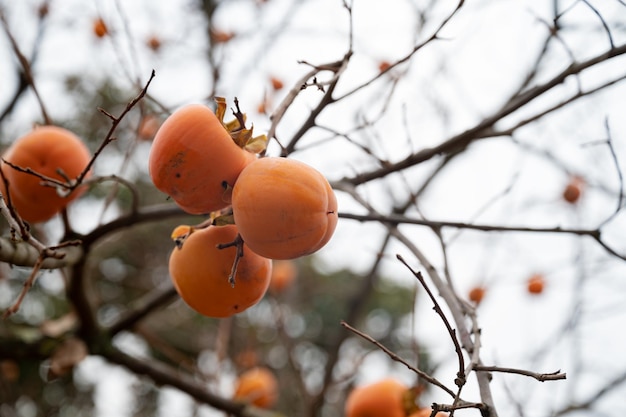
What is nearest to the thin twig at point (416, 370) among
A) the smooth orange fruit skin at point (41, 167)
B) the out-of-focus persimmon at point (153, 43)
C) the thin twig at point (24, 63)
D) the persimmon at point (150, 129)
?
the smooth orange fruit skin at point (41, 167)

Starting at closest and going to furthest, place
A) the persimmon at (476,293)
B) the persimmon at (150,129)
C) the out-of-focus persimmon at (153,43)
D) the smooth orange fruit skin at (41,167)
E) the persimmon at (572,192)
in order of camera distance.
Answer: the smooth orange fruit skin at (41,167) → the persimmon at (476,293) → the persimmon at (572,192) → the persimmon at (150,129) → the out-of-focus persimmon at (153,43)

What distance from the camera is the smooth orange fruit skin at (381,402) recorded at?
1841 millimetres

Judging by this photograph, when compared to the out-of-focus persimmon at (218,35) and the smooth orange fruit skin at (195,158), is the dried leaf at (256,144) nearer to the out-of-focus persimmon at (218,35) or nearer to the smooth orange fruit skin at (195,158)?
the smooth orange fruit skin at (195,158)

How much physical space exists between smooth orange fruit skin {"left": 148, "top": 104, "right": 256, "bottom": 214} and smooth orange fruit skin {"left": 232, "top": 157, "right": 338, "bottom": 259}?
6 centimetres

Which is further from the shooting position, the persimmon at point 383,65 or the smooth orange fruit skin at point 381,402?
the persimmon at point 383,65

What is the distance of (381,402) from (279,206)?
3.76 feet

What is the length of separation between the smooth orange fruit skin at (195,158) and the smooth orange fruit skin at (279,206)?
0.06m

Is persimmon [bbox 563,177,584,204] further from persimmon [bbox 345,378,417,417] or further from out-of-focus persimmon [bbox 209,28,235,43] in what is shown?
out-of-focus persimmon [bbox 209,28,235,43]

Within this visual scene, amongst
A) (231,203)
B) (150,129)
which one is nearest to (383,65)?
(150,129)

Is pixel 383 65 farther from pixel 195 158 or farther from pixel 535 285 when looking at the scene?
pixel 195 158

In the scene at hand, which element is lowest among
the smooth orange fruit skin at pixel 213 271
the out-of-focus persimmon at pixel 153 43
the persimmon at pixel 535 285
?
the smooth orange fruit skin at pixel 213 271

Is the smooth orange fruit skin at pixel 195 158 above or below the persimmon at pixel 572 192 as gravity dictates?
below

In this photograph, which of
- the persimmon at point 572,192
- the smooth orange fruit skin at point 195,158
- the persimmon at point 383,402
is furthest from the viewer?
the persimmon at point 572,192

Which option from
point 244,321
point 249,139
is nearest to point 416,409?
point 249,139
